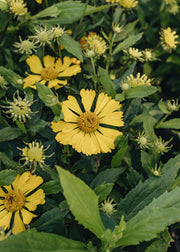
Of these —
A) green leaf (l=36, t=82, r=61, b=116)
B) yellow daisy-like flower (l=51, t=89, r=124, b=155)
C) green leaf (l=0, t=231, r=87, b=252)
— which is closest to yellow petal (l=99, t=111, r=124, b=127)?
yellow daisy-like flower (l=51, t=89, r=124, b=155)

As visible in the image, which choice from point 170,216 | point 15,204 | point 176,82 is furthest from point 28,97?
point 176,82

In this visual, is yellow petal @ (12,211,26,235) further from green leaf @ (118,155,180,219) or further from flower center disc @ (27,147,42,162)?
green leaf @ (118,155,180,219)

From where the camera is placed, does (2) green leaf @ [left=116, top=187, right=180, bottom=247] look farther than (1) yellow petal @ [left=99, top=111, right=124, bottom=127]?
No

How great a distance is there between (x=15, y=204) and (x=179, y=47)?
4.23ft

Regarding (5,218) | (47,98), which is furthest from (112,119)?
(5,218)

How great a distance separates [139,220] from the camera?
62 cm

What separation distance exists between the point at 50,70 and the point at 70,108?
0.20 m

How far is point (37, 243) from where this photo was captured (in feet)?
1.90

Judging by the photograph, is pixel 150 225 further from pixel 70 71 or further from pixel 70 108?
pixel 70 71

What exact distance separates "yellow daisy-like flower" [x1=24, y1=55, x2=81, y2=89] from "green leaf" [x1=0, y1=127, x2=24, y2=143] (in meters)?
0.18

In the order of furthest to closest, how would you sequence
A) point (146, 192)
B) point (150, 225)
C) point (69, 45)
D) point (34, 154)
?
point (69, 45) < point (146, 192) < point (34, 154) < point (150, 225)

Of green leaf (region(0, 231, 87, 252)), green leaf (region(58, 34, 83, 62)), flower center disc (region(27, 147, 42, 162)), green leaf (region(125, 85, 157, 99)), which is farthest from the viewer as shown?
green leaf (region(58, 34, 83, 62))

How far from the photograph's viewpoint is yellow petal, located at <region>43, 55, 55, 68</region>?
3.32ft

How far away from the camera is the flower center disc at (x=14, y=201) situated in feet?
2.49
